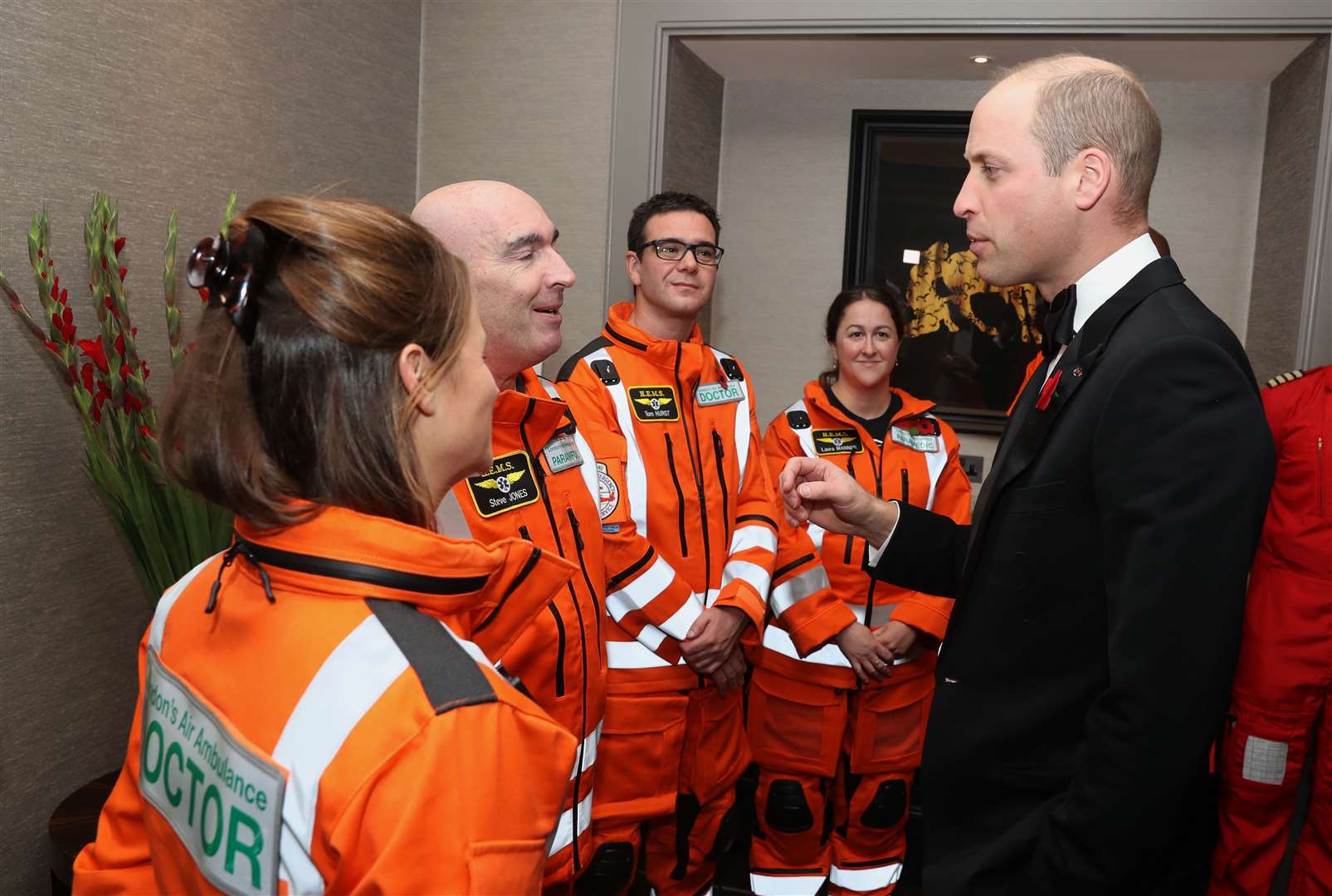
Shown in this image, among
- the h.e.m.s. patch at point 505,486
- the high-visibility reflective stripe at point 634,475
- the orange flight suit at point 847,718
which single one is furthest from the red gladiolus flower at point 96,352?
the orange flight suit at point 847,718

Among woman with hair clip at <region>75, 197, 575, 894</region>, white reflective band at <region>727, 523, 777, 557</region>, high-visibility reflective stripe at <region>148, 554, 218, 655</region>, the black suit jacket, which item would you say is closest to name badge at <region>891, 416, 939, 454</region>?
white reflective band at <region>727, 523, 777, 557</region>

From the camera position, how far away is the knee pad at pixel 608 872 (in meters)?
2.23

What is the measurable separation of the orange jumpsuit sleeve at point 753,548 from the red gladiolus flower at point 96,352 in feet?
4.68

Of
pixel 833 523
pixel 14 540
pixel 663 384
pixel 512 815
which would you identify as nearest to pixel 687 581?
pixel 663 384

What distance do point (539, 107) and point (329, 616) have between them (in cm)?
286

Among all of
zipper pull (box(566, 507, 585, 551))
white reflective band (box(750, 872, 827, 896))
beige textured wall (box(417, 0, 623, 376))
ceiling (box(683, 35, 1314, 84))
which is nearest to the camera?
zipper pull (box(566, 507, 585, 551))

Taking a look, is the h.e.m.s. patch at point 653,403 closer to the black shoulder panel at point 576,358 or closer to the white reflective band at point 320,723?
the black shoulder panel at point 576,358

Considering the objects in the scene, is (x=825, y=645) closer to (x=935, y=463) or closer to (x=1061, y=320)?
(x=935, y=463)

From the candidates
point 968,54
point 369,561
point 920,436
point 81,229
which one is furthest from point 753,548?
point 968,54

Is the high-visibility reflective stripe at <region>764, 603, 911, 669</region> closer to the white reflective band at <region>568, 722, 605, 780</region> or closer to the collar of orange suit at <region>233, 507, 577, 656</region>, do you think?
the white reflective band at <region>568, 722, 605, 780</region>

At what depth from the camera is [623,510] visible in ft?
7.68

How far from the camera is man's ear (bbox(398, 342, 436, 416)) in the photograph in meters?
0.91

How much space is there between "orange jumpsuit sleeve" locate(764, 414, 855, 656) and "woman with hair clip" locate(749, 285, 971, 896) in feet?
0.05

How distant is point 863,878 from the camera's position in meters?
2.92
